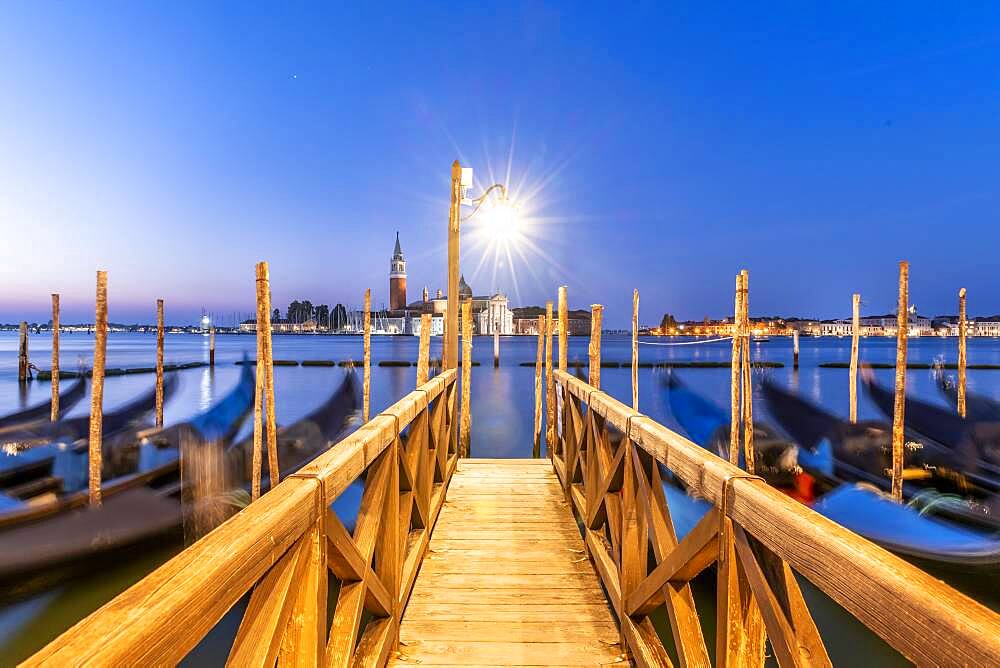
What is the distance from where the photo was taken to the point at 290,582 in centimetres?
110

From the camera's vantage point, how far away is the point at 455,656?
2.08 meters

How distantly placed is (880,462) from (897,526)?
2.31 meters

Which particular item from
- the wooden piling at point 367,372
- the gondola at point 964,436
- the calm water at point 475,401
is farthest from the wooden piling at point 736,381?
the wooden piling at point 367,372

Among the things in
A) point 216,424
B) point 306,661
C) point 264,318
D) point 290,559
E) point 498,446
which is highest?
point 264,318

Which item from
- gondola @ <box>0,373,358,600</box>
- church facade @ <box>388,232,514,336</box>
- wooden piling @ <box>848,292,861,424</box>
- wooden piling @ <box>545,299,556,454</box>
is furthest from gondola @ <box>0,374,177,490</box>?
church facade @ <box>388,232,514,336</box>

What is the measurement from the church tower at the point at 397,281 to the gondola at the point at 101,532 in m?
95.5

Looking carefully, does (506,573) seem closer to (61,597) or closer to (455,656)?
(455,656)

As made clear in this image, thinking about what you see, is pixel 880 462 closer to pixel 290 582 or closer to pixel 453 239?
pixel 453 239

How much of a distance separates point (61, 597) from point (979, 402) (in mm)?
16469

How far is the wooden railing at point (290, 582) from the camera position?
1.96 ft

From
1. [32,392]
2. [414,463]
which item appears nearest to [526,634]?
[414,463]

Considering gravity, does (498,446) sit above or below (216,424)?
below

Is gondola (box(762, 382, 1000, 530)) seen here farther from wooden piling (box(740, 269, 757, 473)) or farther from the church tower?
the church tower

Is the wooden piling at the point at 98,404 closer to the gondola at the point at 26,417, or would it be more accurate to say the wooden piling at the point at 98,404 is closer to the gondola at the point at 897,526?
the gondola at the point at 26,417
